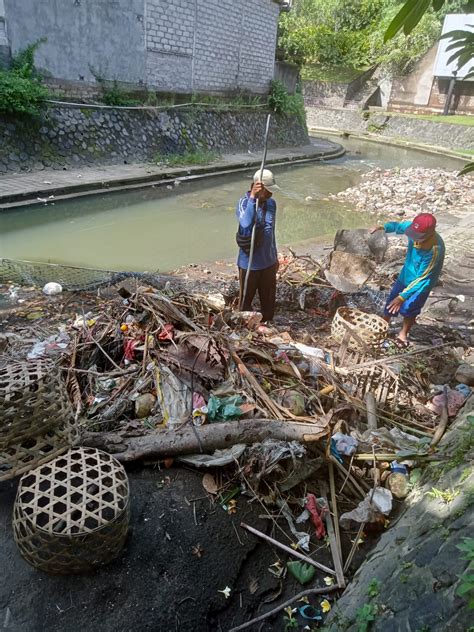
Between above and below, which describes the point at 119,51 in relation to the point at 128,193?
above

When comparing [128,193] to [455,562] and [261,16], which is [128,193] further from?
[261,16]

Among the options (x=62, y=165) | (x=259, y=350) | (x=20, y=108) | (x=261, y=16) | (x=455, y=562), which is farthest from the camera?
(x=261, y=16)

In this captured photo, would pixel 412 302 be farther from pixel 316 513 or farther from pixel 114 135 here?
pixel 114 135

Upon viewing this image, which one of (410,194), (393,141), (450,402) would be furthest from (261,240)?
(393,141)

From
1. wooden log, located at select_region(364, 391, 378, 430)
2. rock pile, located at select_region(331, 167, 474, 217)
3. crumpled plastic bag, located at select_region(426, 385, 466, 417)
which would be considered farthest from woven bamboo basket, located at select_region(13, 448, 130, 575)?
rock pile, located at select_region(331, 167, 474, 217)

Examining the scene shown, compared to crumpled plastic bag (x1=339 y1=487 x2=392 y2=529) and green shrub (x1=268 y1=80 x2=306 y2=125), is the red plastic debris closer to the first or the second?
crumpled plastic bag (x1=339 y1=487 x2=392 y2=529)

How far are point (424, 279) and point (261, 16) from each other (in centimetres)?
1713

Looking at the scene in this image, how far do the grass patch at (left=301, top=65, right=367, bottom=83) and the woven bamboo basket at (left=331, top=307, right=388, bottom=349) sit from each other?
29525 millimetres

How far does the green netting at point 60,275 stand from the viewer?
5648 mm

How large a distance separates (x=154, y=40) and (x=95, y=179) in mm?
6087

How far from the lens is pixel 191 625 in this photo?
6.77 feet

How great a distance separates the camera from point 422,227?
4031mm

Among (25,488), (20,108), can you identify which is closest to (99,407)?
(25,488)

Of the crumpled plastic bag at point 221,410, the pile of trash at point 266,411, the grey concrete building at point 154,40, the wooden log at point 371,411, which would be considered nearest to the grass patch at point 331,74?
the grey concrete building at point 154,40
